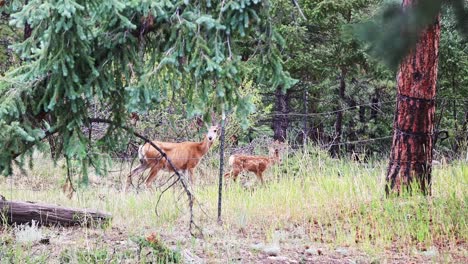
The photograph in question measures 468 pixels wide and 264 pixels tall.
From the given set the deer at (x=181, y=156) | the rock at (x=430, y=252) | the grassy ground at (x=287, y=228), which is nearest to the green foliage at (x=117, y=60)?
the grassy ground at (x=287, y=228)

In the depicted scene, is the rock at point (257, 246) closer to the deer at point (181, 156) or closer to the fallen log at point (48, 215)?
the fallen log at point (48, 215)

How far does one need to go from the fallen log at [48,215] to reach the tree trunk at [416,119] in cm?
384

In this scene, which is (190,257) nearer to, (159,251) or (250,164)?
(159,251)

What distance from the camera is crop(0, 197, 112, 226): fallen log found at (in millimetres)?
6684

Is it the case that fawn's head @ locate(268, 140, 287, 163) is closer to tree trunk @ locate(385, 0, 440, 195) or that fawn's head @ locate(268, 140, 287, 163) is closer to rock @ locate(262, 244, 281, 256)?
tree trunk @ locate(385, 0, 440, 195)

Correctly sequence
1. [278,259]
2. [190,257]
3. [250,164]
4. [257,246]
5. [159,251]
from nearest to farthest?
[159,251] < [190,257] < [278,259] < [257,246] < [250,164]

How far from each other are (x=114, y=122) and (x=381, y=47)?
339 centimetres

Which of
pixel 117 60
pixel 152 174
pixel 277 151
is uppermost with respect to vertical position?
pixel 117 60

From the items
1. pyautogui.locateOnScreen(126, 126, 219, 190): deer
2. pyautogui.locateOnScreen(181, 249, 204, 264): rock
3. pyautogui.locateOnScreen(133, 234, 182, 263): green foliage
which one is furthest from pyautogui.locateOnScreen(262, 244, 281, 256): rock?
pyautogui.locateOnScreen(126, 126, 219, 190): deer

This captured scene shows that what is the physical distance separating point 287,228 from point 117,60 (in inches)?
137

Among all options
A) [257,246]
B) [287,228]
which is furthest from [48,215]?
[287,228]

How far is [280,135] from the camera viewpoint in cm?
1706

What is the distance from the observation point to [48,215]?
677 cm

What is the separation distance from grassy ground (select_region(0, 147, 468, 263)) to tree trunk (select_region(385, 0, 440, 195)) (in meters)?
0.33
